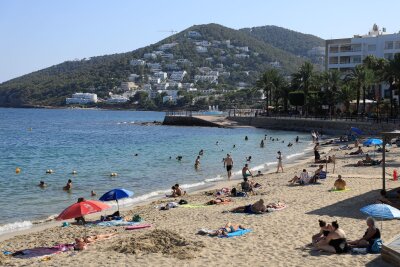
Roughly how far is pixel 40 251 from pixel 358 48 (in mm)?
83197

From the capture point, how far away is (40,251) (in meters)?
13.2

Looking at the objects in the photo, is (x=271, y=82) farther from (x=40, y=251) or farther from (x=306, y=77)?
(x=40, y=251)

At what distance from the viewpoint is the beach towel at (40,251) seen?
12973 millimetres

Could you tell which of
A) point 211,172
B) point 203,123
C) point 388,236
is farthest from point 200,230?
point 203,123

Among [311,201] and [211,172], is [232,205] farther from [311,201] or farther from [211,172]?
[211,172]

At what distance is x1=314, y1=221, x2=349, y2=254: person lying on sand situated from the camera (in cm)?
Result: 1166

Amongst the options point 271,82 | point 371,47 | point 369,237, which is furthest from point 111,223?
point 371,47

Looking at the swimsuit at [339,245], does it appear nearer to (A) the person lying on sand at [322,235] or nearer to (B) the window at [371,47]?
(A) the person lying on sand at [322,235]

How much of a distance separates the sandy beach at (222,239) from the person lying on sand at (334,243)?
190 millimetres

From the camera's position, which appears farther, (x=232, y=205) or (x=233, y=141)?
(x=233, y=141)

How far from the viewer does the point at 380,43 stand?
86688 millimetres

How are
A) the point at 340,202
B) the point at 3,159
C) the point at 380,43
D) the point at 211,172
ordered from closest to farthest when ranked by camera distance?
1. the point at 340,202
2. the point at 211,172
3. the point at 3,159
4. the point at 380,43

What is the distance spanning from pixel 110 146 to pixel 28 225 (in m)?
36.3

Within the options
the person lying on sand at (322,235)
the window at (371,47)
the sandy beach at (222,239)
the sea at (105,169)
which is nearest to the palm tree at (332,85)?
the sea at (105,169)
